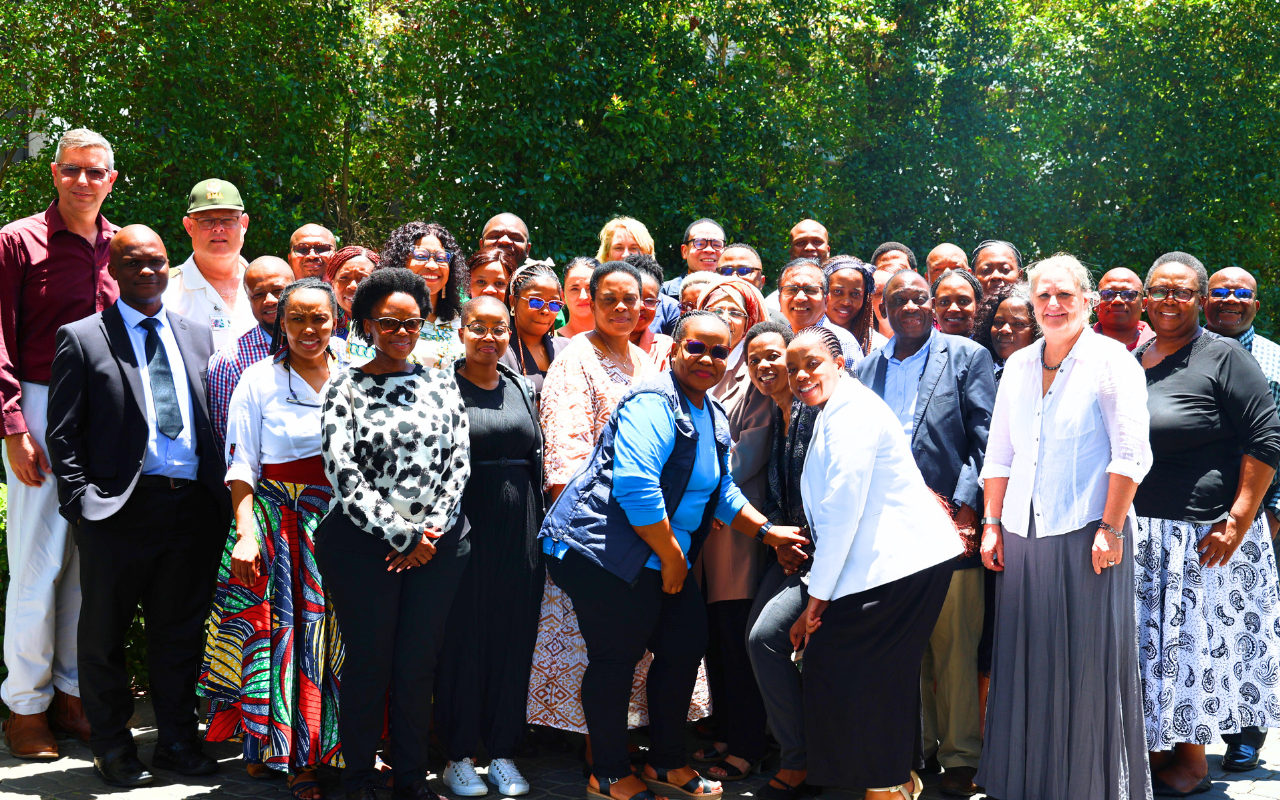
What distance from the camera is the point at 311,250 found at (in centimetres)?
658

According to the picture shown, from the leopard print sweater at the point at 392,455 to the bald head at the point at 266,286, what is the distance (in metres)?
0.95

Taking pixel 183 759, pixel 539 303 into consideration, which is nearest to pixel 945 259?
pixel 539 303

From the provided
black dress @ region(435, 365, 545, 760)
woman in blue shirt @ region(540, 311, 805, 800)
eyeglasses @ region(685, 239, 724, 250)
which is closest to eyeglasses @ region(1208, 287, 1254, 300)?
woman in blue shirt @ region(540, 311, 805, 800)

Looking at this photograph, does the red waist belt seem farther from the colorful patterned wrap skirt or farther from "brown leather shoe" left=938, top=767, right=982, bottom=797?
"brown leather shoe" left=938, top=767, right=982, bottom=797

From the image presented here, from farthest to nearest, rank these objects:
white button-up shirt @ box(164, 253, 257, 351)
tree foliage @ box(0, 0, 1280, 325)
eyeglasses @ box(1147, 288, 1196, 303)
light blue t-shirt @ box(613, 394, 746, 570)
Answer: tree foliage @ box(0, 0, 1280, 325), white button-up shirt @ box(164, 253, 257, 351), eyeglasses @ box(1147, 288, 1196, 303), light blue t-shirt @ box(613, 394, 746, 570)

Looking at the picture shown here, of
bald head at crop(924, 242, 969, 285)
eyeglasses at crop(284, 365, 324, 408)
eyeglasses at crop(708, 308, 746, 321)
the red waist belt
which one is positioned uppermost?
bald head at crop(924, 242, 969, 285)

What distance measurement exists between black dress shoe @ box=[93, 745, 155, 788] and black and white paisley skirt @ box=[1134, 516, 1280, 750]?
15.6ft

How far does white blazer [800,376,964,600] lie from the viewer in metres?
4.52

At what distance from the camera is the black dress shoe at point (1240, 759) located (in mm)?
5590

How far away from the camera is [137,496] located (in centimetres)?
509

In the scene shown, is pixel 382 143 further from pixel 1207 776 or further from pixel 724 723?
pixel 1207 776

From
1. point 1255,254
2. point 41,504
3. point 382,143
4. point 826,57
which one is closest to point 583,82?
point 382,143

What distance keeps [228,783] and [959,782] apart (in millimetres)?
3466

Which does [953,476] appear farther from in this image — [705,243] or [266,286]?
[266,286]
